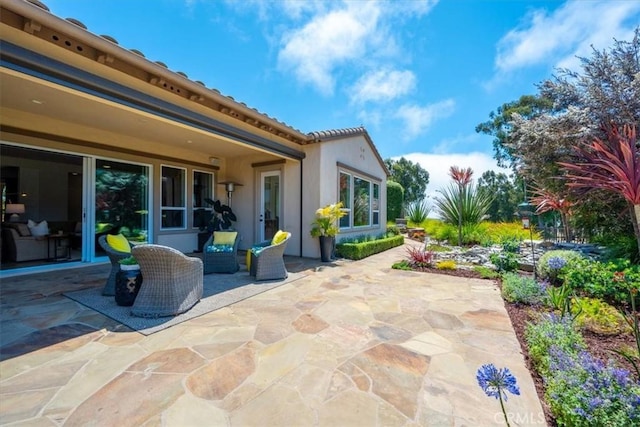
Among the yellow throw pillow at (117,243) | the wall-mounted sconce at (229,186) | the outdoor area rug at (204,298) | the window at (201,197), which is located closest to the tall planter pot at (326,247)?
the outdoor area rug at (204,298)

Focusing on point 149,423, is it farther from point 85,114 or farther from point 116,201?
point 116,201

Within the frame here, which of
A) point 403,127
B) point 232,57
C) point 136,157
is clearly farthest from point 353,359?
point 403,127

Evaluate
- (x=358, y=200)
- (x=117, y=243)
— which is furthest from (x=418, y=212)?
(x=117, y=243)

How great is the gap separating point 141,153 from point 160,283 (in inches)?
202

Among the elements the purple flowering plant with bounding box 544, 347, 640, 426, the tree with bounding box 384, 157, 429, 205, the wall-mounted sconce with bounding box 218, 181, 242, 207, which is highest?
the tree with bounding box 384, 157, 429, 205

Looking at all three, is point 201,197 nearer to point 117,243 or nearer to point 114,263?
point 117,243

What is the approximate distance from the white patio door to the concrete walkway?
4.49 meters

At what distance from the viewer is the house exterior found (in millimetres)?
3285

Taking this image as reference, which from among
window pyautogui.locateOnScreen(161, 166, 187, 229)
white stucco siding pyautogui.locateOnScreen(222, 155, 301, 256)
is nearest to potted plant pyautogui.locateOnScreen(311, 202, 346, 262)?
white stucco siding pyautogui.locateOnScreen(222, 155, 301, 256)

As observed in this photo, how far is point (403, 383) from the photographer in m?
2.17

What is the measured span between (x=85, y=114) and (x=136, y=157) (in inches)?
78.8

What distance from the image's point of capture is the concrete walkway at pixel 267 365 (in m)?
1.83

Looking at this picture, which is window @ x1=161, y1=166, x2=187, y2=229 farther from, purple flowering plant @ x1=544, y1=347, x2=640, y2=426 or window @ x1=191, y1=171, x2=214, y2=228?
purple flowering plant @ x1=544, y1=347, x2=640, y2=426

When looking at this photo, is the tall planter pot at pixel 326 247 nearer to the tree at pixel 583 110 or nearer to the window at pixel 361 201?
the window at pixel 361 201
